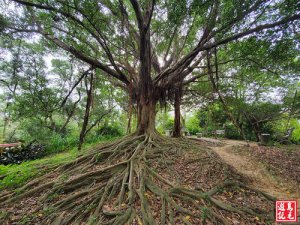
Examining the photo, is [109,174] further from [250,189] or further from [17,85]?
[17,85]

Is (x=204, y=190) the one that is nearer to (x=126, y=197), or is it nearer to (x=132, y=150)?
(x=126, y=197)

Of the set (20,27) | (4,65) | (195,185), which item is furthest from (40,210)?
(4,65)

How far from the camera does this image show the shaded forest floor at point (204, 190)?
7.41 feet

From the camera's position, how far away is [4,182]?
3295 millimetres

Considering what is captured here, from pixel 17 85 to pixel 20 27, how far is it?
17.6 ft

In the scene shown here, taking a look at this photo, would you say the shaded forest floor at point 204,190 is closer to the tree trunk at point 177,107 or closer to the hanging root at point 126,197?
the hanging root at point 126,197

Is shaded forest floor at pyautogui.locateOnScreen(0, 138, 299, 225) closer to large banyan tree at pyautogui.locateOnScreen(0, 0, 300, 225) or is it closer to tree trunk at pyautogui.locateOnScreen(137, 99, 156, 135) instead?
large banyan tree at pyautogui.locateOnScreen(0, 0, 300, 225)
